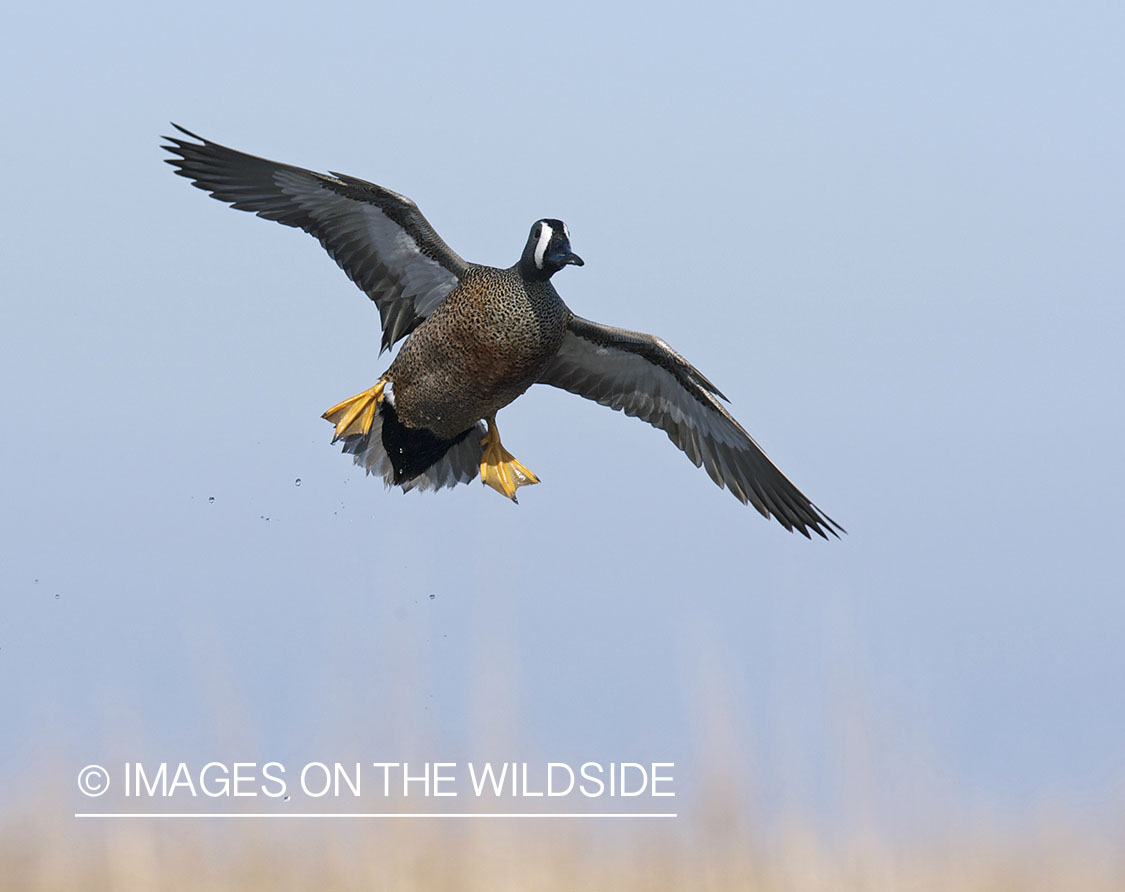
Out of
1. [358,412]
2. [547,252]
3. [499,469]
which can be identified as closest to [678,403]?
[499,469]

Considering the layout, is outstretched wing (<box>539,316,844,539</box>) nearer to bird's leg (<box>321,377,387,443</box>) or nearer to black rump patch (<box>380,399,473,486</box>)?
black rump patch (<box>380,399,473,486</box>)

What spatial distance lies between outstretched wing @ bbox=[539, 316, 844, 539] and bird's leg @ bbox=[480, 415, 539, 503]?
1.54ft

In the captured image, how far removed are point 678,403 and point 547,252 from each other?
5.32 feet

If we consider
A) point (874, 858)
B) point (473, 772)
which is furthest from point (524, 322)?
point (874, 858)

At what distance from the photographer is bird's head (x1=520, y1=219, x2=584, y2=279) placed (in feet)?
19.2

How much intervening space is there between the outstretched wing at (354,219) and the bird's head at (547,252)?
45 centimetres

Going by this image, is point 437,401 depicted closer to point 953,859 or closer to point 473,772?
point 473,772

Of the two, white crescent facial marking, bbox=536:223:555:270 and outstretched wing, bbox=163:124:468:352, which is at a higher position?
outstretched wing, bbox=163:124:468:352

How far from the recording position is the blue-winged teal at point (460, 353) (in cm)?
593

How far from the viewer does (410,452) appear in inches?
261

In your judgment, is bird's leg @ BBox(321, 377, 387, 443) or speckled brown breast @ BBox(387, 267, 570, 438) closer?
speckled brown breast @ BBox(387, 267, 570, 438)

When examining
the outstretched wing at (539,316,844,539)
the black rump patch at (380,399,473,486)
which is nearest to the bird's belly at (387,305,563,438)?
the black rump patch at (380,399,473,486)

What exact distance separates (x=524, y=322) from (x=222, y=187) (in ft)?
5.73

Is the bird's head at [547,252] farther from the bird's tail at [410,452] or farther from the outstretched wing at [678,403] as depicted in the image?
the bird's tail at [410,452]
